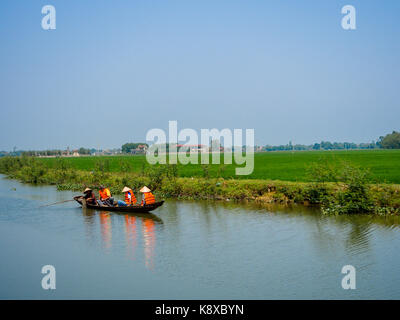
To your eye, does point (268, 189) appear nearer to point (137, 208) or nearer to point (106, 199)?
point (137, 208)

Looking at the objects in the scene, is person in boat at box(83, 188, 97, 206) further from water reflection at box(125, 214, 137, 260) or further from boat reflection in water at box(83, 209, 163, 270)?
water reflection at box(125, 214, 137, 260)

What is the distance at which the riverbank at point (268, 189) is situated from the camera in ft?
57.2

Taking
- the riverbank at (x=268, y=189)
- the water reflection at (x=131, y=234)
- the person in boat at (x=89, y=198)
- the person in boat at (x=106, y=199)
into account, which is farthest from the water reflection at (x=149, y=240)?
the riverbank at (x=268, y=189)

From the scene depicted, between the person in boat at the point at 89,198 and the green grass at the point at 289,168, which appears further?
the green grass at the point at 289,168

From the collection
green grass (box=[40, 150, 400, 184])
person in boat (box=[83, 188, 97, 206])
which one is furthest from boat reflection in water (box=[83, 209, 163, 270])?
green grass (box=[40, 150, 400, 184])

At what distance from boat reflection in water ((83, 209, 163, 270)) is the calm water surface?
4 cm

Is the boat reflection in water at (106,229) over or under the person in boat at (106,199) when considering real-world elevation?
under

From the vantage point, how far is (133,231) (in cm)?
1580

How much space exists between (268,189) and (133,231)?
27.9 ft

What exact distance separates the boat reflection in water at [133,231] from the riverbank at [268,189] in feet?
18.4

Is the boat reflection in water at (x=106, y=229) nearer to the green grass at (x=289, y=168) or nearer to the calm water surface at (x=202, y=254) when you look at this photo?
the calm water surface at (x=202, y=254)

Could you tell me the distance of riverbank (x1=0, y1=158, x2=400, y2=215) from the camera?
17.4 metres

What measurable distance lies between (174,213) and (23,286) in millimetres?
9800

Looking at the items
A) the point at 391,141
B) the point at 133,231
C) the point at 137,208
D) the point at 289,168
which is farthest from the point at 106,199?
the point at 391,141
